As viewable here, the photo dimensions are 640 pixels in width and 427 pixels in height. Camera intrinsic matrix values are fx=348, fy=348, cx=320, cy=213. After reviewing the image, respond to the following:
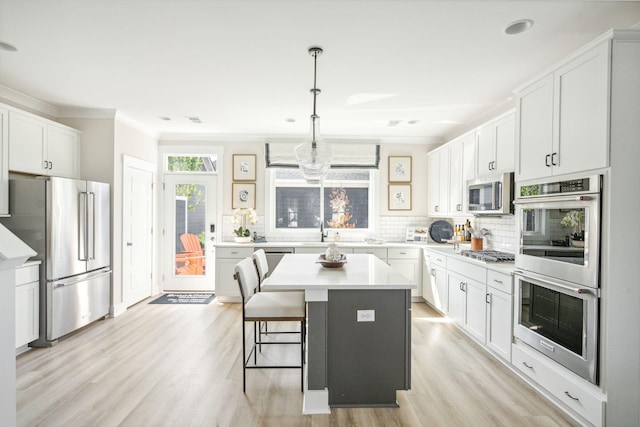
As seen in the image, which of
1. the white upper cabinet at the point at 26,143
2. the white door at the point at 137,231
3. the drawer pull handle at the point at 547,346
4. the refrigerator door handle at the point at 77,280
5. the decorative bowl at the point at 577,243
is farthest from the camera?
the white door at the point at 137,231

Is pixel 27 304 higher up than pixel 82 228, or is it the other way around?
pixel 82 228

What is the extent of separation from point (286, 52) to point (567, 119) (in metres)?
2.12

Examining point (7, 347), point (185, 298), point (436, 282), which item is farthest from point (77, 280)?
point (436, 282)

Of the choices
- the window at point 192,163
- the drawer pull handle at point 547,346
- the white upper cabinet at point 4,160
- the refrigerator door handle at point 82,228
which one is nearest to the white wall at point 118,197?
the refrigerator door handle at point 82,228

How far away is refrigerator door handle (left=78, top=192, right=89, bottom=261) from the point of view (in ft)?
12.8

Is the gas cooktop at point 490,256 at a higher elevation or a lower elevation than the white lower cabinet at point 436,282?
higher

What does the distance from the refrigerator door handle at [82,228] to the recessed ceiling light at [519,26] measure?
4386mm

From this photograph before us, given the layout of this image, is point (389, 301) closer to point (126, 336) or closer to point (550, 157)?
point (550, 157)

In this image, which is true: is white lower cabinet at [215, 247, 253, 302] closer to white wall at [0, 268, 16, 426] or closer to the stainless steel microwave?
the stainless steel microwave

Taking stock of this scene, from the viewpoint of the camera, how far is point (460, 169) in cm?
460

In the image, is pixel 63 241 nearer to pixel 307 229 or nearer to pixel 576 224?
pixel 307 229

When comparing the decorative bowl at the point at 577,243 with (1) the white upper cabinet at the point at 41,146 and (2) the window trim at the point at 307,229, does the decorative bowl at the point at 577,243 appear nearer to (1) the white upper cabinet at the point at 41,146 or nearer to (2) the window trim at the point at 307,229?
(2) the window trim at the point at 307,229

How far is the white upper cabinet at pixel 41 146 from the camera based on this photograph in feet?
11.7

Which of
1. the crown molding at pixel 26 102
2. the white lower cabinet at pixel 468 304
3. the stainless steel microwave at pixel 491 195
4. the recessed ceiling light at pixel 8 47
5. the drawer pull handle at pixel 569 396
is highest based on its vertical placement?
the recessed ceiling light at pixel 8 47
